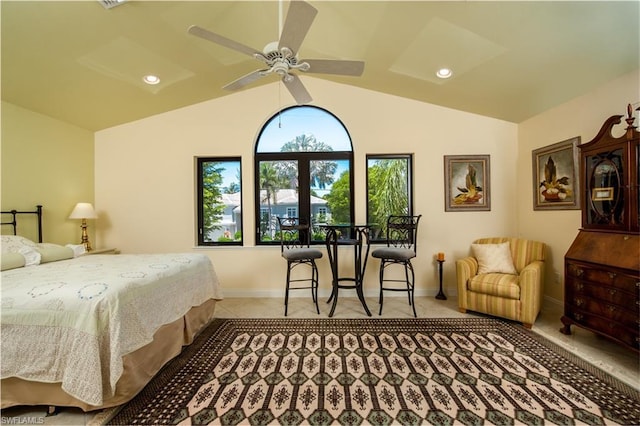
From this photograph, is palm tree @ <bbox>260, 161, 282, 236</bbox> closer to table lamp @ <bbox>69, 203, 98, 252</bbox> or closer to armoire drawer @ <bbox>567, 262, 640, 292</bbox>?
table lamp @ <bbox>69, 203, 98, 252</bbox>

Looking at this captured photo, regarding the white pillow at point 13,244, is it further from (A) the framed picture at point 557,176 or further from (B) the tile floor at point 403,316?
(A) the framed picture at point 557,176

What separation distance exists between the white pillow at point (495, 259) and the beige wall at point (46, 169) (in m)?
5.25

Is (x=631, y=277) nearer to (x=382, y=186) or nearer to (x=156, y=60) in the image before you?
(x=382, y=186)

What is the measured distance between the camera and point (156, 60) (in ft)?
9.23

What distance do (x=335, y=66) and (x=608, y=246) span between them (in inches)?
104

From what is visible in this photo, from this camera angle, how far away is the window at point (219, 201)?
3969 mm

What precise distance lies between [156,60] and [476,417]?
4052 mm

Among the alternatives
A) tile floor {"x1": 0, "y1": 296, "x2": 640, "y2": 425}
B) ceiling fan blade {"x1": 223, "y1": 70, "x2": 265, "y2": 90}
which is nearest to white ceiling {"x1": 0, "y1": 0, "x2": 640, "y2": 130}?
ceiling fan blade {"x1": 223, "y1": 70, "x2": 265, "y2": 90}

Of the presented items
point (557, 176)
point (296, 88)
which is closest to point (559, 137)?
point (557, 176)

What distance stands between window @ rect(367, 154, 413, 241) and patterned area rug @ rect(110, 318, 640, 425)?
1.69 meters

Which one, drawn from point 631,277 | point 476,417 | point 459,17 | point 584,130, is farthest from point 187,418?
point 584,130

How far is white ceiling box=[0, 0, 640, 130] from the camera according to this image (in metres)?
2.09

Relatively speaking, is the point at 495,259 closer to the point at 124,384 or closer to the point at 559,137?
the point at 559,137

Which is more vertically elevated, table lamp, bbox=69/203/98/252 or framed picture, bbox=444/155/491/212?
framed picture, bbox=444/155/491/212
